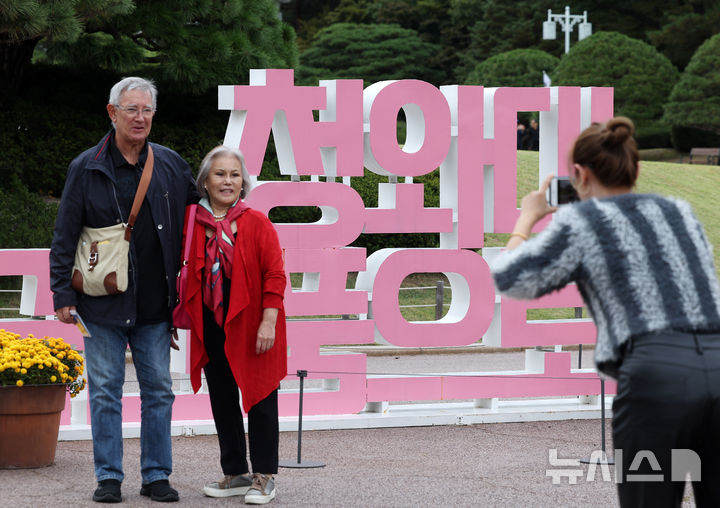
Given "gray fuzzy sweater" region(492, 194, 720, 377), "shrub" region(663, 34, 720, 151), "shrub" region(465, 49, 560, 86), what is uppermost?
"shrub" region(465, 49, 560, 86)

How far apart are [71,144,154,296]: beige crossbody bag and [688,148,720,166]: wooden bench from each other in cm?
3239

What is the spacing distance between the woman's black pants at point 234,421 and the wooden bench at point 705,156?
32.0 metres

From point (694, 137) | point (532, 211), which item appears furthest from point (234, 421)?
point (694, 137)

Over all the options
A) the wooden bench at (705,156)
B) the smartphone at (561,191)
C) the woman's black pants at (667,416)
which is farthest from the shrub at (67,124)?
the wooden bench at (705,156)

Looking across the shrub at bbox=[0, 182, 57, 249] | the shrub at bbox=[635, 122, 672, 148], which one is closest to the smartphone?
the shrub at bbox=[0, 182, 57, 249]

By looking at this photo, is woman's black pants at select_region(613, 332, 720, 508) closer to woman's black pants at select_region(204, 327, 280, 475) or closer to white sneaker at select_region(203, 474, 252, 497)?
woman's black pants at select_region(204, 327, 280, 475)

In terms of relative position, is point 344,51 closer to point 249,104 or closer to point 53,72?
point 53,72

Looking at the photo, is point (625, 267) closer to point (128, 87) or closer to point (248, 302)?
point (248, 302)

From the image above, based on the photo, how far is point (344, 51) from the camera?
158 ft

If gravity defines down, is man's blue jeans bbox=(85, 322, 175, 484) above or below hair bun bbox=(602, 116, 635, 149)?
below

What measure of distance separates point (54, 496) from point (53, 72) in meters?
14.0

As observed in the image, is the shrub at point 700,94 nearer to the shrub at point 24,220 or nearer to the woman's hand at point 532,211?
the shrub at point 24,220

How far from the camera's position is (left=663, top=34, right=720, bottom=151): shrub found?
3650 cm

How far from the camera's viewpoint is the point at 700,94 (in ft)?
120
